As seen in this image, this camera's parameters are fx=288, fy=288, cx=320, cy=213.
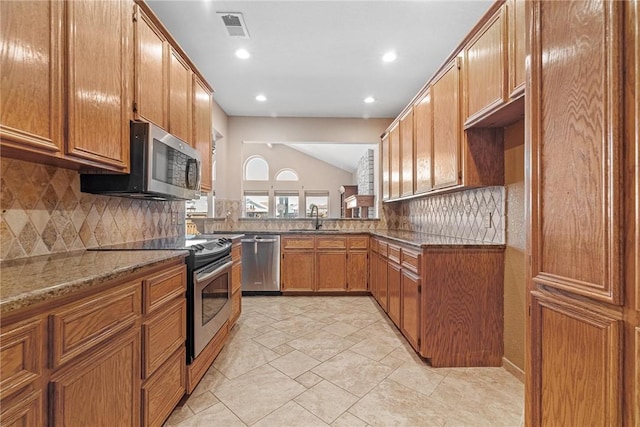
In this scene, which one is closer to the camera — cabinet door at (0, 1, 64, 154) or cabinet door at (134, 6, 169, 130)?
cabinet door at (0, 1, 64, 154)

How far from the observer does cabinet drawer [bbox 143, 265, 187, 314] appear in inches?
51.7

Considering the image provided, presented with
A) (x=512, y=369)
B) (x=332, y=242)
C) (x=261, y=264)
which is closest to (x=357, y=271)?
(x=332, y=242)

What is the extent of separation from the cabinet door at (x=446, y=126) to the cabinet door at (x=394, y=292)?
35.6 inches

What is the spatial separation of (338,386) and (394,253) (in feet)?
4.59

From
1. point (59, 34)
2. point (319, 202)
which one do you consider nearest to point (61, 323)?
point (59, 34)

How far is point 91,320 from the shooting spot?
0.99 m

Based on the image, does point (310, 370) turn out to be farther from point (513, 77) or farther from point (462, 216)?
point (513, 77)

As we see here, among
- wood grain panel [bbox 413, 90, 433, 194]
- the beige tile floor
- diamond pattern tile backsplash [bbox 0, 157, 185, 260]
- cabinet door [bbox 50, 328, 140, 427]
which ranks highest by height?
Result: wood grain panel [bbox 413, 90, 433, 194]

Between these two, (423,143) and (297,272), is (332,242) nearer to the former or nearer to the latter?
(297,272)

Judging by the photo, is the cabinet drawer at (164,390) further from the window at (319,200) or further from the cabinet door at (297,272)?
the window at (319,200)

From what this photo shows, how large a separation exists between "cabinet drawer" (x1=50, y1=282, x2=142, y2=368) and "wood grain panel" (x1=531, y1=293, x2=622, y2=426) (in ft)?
5.09

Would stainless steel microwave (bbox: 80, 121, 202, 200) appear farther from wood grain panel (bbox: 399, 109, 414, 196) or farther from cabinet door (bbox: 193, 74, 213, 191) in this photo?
wood grain panel (bbox: 399, 109, 414, 196)

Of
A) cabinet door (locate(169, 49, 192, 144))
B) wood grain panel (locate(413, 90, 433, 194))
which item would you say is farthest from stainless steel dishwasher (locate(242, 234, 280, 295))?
wood grain panel (locate(413, 90, 433, 194))

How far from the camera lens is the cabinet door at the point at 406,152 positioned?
3.18 metres
